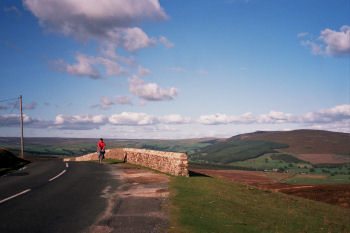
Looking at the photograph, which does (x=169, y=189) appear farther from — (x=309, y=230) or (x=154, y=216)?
(x=309, y=230)

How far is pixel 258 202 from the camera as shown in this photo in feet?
45.0

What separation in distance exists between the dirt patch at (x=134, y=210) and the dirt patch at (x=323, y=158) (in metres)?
155

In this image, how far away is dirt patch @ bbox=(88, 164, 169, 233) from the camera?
7184 millimetres

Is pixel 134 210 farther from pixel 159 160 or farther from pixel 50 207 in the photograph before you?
pixel 159 160

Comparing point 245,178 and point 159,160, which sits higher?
point 159,160

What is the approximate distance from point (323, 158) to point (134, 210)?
170 meters

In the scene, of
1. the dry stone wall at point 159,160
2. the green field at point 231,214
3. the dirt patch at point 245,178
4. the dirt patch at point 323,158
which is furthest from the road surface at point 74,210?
the dirt patch at point 323,158

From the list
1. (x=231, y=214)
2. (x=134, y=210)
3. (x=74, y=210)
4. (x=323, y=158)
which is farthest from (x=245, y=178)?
(x=74, y=210)

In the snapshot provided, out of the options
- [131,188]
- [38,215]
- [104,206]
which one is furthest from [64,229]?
[131,188]

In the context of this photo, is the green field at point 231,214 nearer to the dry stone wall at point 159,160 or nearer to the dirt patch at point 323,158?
the dry stone wall at point 159,160

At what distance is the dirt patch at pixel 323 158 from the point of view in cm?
14612

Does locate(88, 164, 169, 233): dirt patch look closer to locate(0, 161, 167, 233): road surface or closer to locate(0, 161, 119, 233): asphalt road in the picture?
locate(0, 161, 167, 233): road surface

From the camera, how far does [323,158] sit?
6043 inches

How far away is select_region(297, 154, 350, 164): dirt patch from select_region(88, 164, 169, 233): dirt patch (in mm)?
154570
